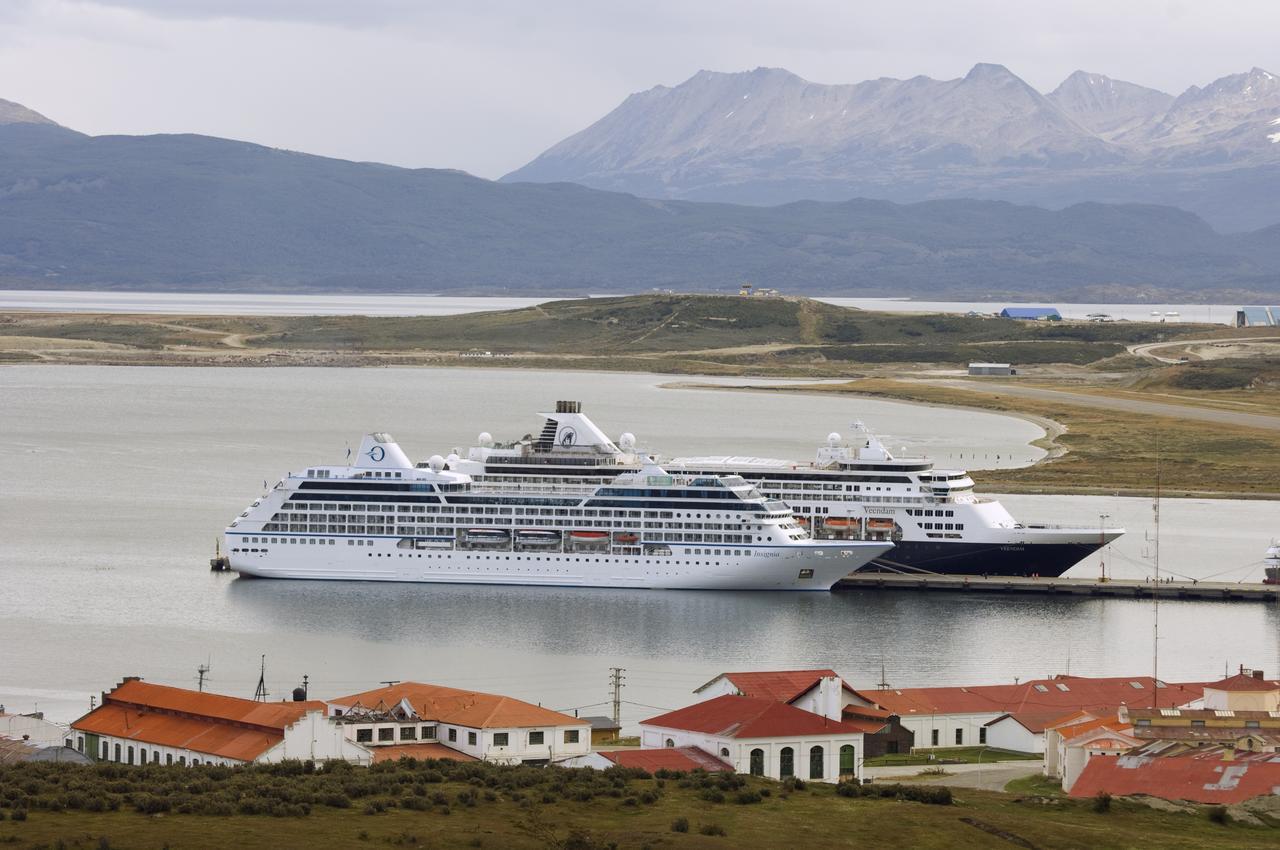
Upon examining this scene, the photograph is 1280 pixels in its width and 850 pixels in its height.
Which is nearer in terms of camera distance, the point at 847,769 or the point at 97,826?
the point at 97,826

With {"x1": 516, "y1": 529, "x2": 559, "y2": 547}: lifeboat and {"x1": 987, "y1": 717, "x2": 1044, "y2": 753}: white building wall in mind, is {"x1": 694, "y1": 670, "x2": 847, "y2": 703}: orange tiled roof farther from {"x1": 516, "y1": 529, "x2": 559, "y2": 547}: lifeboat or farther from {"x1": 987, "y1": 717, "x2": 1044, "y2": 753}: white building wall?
{"x1": 516, "y1": 529, "x2": 559, "y2": 547}: lifeboat

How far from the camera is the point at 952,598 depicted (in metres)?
65.8

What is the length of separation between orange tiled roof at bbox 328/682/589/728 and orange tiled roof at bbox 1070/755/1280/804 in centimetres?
914

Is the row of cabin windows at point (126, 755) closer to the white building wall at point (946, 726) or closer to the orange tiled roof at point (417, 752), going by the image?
the orange tiled roof at point (417, 752)

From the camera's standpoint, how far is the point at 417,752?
3712 cm

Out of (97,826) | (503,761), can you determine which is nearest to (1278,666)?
(503,761)

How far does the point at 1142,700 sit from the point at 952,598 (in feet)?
73.0

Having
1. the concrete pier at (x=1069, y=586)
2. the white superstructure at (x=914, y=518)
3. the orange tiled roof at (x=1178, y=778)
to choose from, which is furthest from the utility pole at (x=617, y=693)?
the white superstructure at (x=914, y=518)

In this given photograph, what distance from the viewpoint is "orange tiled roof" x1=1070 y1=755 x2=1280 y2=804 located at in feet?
109

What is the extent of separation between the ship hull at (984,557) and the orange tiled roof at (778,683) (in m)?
26.3

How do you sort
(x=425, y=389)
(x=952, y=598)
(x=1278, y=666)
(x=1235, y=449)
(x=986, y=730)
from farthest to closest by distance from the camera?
1. (x=425, y=389)
2. (x=1235, y=449)
3. (x=952, y=598)
4. (x=1278, y=666)
5. (x=986, y=730)

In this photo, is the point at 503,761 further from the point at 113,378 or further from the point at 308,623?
the point at 113,378

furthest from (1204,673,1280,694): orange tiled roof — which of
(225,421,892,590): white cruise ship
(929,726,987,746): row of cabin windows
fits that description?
(225,421,892,590): white cruise ship

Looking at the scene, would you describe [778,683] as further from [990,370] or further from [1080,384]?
[990,370]
